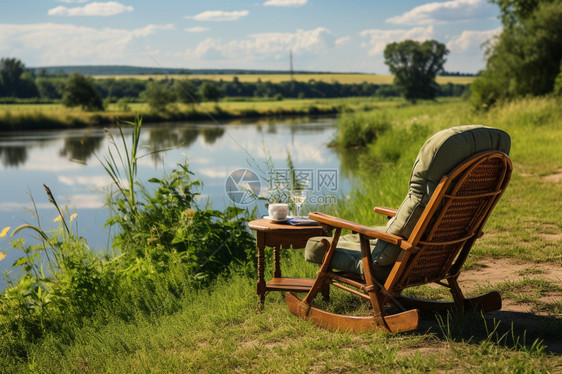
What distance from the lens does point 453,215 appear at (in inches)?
128

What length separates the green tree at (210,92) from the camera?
1776 inches

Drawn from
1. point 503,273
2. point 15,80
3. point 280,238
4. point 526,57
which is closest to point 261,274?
point 280,238

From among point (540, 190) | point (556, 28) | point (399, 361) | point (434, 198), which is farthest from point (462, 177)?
point (556, 28)

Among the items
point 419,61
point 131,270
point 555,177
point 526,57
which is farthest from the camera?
point 419,61

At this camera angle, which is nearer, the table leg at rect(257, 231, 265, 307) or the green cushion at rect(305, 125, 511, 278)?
the green cushion at rect(305, 125, 511, 278)

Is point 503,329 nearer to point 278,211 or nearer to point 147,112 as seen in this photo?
point 278,211

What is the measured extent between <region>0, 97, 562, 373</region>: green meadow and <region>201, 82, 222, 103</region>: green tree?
130ft

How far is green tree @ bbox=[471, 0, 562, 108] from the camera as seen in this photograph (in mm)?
23672

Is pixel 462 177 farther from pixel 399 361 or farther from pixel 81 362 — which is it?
pixel 81 362

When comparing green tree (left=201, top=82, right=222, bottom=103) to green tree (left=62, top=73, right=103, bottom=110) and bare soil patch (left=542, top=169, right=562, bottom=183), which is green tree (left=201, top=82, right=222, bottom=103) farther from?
bare soil patch (left=542, top=169, right=562, bottom=183)

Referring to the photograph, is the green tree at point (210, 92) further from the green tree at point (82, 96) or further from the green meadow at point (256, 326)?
the green meadow at point (256, 326)

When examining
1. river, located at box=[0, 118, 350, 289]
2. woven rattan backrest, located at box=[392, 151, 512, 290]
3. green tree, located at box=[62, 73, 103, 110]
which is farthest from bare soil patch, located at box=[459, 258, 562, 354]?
green tree, located at box=[62, 73, 103, 110]

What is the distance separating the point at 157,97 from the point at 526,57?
23998 millimetres


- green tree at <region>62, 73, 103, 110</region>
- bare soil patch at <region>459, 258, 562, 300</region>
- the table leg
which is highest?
green tree at <region>62, 73, 103, 110</region>
